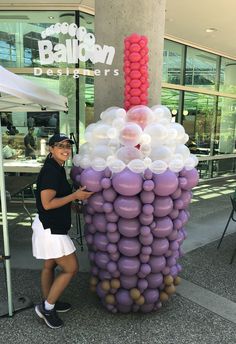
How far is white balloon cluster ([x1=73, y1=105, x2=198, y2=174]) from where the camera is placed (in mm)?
2824

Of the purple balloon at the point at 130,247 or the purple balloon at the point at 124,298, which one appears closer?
the purple balloon at the point at 130,247

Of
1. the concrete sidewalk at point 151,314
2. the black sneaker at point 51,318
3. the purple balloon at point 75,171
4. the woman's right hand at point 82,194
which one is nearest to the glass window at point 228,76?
the concrete sidewalk at point 151,314

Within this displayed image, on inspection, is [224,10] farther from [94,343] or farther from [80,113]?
[94,343]

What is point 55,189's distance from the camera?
272cm

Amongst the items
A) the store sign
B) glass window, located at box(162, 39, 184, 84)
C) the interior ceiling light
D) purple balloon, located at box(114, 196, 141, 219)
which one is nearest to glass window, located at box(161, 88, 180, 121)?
glass window, located at box(162, 39, 184, 84)

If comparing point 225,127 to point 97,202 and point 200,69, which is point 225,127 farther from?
point 97,202

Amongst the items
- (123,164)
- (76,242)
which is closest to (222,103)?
(76,242)

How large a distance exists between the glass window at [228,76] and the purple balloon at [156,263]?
8323 mm

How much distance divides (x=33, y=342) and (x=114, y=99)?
2.55 metres

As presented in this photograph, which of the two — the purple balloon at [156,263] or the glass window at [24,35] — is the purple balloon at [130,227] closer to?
the purple balloon at [156,263]

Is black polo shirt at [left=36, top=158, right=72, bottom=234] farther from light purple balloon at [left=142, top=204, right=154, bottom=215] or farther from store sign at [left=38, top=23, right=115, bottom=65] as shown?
store sign at [left=38, top=23, right=115, bottom=65]

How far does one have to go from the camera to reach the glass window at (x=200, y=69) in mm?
9086

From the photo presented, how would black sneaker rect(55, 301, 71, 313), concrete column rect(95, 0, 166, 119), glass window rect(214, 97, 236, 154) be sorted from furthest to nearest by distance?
1. glass window rect(214, 97, 236, 154)
2. concrete column rect(95, 0, 166, 119)
3. black sneaker rect(55, 301, 71, 313)

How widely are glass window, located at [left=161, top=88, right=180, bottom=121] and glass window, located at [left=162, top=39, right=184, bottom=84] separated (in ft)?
0.83
